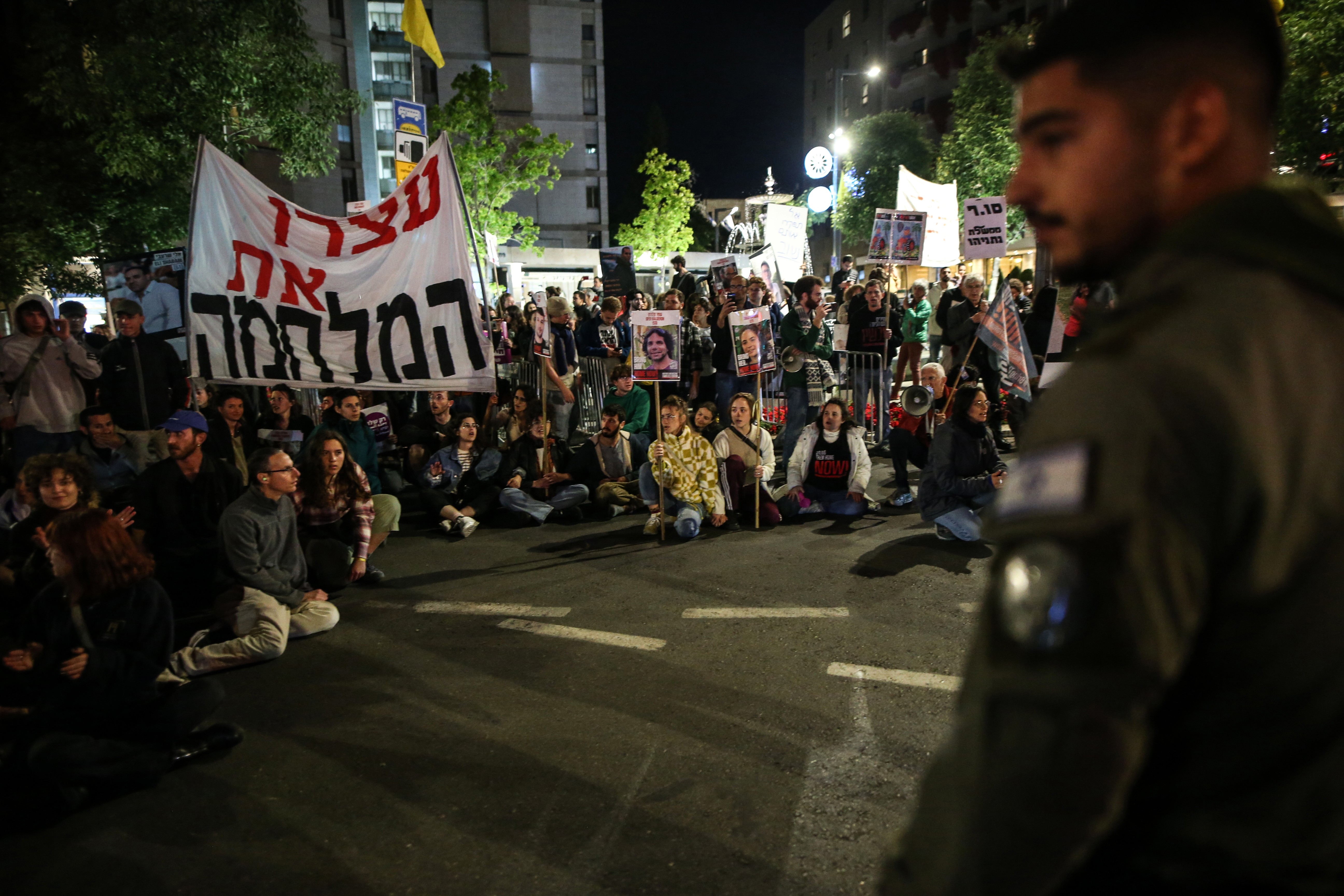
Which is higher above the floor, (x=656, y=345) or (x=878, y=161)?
(x=878, y=161)

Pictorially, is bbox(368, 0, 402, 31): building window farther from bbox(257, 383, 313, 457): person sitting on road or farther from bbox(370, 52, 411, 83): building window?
bbox(257, 383, 313, 457): person sitting on road

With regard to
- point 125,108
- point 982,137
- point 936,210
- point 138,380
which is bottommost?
point 138,380

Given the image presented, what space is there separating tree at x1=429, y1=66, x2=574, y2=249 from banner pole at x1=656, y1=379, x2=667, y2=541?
1904cm

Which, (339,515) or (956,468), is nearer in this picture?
(339,515)

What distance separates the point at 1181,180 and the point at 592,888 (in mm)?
2795

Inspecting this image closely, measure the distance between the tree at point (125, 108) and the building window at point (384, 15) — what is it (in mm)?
39718

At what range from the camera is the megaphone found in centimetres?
913

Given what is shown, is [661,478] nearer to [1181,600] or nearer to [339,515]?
[339,515]

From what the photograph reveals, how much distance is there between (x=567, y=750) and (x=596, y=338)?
9.04 meters

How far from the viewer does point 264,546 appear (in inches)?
215

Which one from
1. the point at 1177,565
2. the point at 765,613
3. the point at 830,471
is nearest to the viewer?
the point at 1177,565

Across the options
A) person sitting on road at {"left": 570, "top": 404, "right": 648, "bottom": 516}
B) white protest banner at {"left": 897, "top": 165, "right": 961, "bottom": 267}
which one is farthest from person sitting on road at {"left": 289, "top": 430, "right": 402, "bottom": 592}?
white protest banner at {"left": 897, "top": 165, "right": 961, "bottom": 267}

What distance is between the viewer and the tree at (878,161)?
1756 inches

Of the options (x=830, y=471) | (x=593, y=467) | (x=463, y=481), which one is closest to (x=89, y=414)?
(x=463, y=481)
